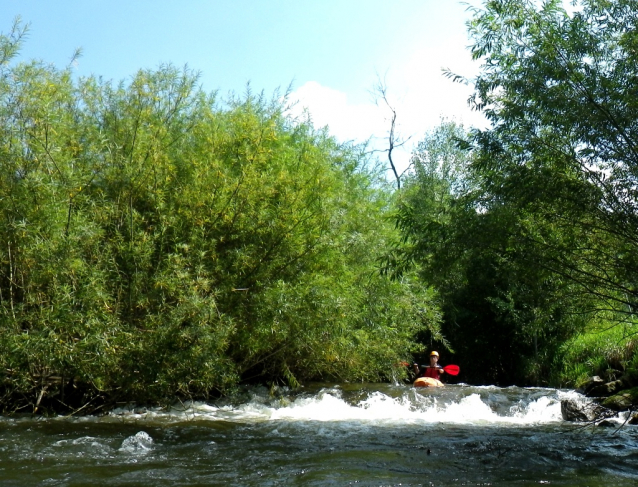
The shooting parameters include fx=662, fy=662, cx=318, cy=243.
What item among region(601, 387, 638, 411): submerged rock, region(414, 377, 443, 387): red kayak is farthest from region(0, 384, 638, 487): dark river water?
region(414, 377, 443, 387): red kayak

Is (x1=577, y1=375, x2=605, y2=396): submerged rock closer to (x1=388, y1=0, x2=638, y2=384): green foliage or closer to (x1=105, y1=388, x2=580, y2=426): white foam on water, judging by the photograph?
(x1=105, y1=388, x2=580, y2=426): white foam on water

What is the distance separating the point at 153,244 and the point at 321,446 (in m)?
3.90

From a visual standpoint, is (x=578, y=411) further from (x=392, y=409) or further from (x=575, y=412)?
(x=392, y=409)

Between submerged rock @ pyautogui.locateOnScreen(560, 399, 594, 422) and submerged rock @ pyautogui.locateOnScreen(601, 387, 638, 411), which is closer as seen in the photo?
submerged rock @ pyautogui.locateOnScreen(560, 399, 594, 422)

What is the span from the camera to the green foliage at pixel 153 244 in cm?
871

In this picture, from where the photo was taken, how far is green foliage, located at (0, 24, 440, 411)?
28.6 ft

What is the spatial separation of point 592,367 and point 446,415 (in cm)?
567

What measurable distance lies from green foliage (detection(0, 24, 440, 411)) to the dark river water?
846mm

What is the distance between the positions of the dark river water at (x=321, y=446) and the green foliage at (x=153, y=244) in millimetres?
846

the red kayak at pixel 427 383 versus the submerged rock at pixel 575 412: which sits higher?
the red kayak at pixel 427 383

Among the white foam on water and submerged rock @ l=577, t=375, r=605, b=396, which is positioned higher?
submerged rock @ l=577, t=375, r=605, b=396

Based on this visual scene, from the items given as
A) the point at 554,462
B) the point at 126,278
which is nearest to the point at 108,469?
the point at 126,278

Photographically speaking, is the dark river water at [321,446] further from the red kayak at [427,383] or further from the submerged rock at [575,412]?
the red kayak at [427,383]

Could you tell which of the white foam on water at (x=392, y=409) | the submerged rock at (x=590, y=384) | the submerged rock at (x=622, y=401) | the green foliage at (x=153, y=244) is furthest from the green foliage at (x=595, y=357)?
the green foliage at (x=153, y=244)
